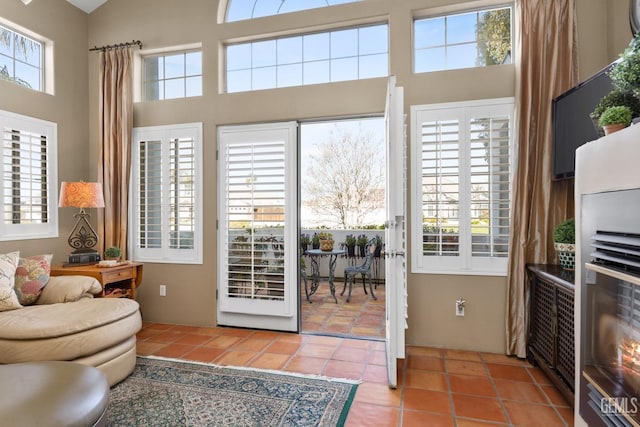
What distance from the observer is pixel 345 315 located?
4293 mm

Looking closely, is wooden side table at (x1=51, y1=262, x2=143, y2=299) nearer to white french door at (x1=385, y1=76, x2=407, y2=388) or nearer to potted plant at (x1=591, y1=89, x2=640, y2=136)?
white french door at (x1=385, y1=76, x2=407, y2=388)

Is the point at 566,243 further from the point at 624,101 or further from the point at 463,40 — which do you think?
the point at 463,40

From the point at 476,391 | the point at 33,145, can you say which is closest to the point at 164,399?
the point at 476,391

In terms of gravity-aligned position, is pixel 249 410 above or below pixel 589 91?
below

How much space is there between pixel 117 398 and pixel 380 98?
3.19 metres

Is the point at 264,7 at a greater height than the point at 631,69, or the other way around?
the point at 264,7

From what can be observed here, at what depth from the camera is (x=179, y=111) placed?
3812 millimetres

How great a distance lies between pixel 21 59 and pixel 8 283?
92.1 inches

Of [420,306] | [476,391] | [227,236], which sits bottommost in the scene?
[476,391]

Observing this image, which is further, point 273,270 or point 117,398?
point 273,270

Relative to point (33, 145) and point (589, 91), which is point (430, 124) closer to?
point (589, 91)

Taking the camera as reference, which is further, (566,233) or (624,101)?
(566,233)

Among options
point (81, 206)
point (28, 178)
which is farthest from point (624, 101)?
point (28, 178)

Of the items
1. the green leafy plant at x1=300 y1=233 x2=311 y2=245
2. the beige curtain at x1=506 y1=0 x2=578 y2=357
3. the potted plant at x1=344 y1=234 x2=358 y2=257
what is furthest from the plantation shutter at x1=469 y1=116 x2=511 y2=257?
the green leafy plant at x1=300 y1=233 x2=311 y2=245
